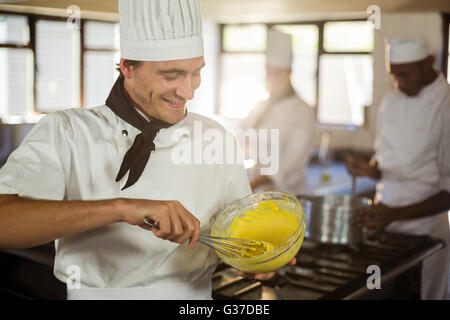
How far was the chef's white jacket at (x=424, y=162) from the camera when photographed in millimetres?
2184

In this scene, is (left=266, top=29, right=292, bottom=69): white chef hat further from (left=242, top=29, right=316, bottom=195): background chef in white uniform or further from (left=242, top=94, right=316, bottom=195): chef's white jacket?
(left=242, top=94, right=316, bottom=195): chef's white jacket

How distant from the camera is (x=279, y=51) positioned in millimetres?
2770

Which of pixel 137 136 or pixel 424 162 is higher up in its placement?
pixel 137 136

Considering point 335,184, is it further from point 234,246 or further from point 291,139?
point 234,246

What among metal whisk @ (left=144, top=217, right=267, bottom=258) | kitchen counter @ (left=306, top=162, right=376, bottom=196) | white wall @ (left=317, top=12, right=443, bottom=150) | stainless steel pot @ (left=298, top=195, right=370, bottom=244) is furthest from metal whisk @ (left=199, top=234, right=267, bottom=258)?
white wall @ (left=317, top=12, right=443, bottom=150)

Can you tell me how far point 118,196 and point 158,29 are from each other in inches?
14.0

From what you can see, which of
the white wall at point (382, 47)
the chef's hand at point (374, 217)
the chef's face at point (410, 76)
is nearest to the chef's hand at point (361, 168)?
the chef's hand at point (374, 217)

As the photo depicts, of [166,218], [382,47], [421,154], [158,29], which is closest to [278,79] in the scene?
[421,154]

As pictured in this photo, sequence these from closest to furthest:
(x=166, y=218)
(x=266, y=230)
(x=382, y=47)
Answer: (x=166, y=218) < (x=266, y=230) < (x=382, y=47)

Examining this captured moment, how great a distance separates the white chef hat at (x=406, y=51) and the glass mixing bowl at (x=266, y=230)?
1.30 metres

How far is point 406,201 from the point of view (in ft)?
7.43

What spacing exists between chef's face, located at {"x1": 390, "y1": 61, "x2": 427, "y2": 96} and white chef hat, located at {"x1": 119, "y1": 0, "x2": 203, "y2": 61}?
4.36 ft

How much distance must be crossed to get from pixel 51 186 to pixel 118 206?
8.2 inches
